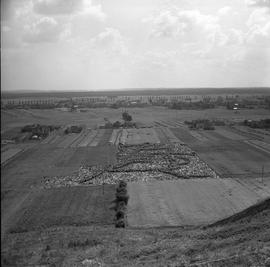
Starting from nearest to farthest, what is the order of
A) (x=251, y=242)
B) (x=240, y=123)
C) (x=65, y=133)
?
(x=251, y=242), (x=65, y=133), (x=240, y=123)

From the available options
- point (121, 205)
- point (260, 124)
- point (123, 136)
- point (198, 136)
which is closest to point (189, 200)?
point (121, 205)

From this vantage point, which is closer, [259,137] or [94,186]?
[94,186]

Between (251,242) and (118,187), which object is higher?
(251,242)

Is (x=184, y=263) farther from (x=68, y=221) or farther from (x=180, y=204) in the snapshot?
(x=180, y=204)

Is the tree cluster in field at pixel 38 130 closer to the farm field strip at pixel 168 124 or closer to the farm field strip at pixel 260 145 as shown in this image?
the farm field strip at pixel 168 124

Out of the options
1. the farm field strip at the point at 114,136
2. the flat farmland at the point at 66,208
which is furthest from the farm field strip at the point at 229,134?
the flat farmland at the point at 66,208

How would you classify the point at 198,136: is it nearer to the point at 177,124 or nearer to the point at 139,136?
the point at 139,136

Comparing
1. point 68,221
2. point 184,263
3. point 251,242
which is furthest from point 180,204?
point 184,263

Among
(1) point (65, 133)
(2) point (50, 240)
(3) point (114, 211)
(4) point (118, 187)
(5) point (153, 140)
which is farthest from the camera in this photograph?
(1) point (65, 133)
